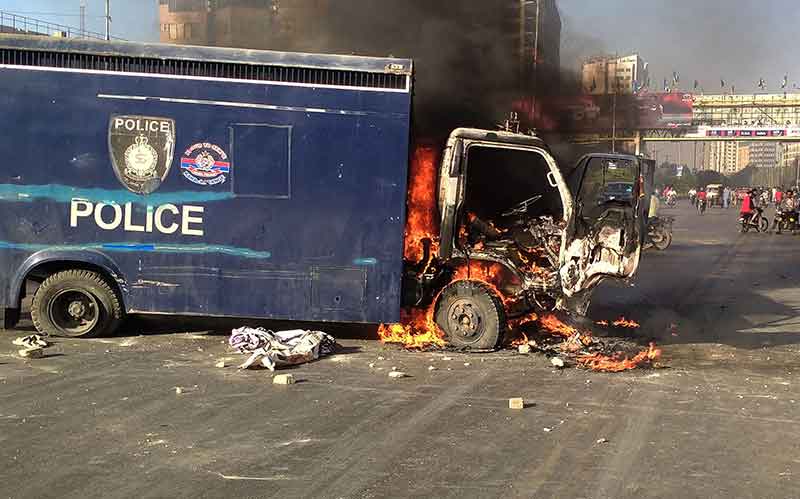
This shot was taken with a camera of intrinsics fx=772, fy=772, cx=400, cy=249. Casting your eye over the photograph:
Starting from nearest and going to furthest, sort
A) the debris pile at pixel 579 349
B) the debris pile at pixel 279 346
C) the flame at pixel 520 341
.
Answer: the debris pile at pixel 279 346 < the debris pile at pixel 579 349 < the flame at pixel 520 341

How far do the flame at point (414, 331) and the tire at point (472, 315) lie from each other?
0.21m

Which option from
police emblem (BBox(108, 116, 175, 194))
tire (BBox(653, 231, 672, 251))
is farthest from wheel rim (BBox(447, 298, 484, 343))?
tire (BBox(653, 231, 672, 251))

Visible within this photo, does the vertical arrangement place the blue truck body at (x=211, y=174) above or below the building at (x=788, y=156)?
below

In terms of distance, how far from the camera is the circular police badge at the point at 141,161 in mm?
7898

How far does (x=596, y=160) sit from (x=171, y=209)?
460 cm

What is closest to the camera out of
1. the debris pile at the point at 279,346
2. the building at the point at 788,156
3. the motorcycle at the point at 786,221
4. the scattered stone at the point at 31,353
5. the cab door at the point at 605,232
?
the debris pile at the point at 279,346

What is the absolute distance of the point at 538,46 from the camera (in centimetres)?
1410

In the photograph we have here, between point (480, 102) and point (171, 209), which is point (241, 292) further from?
point (480, 102)

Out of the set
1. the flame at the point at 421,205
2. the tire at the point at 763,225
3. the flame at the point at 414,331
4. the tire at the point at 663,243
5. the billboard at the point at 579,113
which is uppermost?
the billboard at the point at 579,113

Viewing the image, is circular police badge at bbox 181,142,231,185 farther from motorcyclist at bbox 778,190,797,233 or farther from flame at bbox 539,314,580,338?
motorcyclist at bbox 778,190,797,233

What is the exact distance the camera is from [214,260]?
793cm

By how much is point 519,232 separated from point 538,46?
6877mm

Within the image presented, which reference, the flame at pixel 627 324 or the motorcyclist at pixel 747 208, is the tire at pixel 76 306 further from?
the motorcyclist at pixel 747 208

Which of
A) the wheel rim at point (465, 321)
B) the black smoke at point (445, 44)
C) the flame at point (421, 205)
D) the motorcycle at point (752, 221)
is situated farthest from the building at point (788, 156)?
the wheel rim at point (465, 321)
